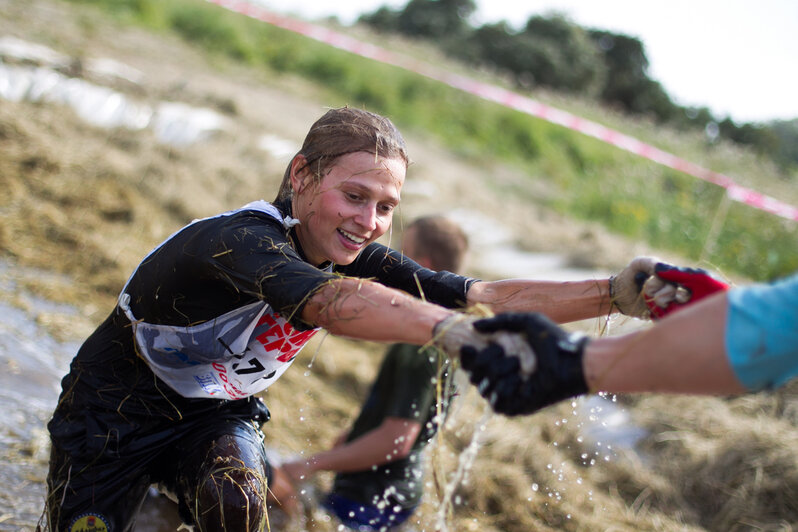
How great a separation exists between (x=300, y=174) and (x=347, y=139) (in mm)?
211

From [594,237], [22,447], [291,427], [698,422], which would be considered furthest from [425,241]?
[594,237]

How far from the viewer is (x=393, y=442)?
3008mm

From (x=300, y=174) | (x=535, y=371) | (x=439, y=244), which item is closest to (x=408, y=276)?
(x=300, y=174)

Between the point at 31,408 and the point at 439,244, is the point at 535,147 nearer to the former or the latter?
the point at 439,244

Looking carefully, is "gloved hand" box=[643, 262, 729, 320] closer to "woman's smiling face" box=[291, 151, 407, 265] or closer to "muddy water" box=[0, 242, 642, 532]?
"muddy water" box=[0, 242, 642, 532]

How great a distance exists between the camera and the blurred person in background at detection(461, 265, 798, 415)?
136 centimetres

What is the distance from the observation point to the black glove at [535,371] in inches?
57.4

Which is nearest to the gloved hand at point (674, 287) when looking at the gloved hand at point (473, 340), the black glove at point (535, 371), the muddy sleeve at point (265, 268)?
the black glove at point (535, 371)

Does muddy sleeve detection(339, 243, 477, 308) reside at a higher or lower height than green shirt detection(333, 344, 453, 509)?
higher

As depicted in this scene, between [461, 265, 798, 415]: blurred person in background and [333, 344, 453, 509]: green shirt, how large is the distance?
1.45 meters

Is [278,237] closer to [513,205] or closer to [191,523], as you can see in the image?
[191,523]

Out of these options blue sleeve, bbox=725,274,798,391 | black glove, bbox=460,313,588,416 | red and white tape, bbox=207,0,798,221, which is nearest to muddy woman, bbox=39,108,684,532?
black glove, bbox=460,313,588,416

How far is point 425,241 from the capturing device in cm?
342

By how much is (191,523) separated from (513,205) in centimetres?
895
